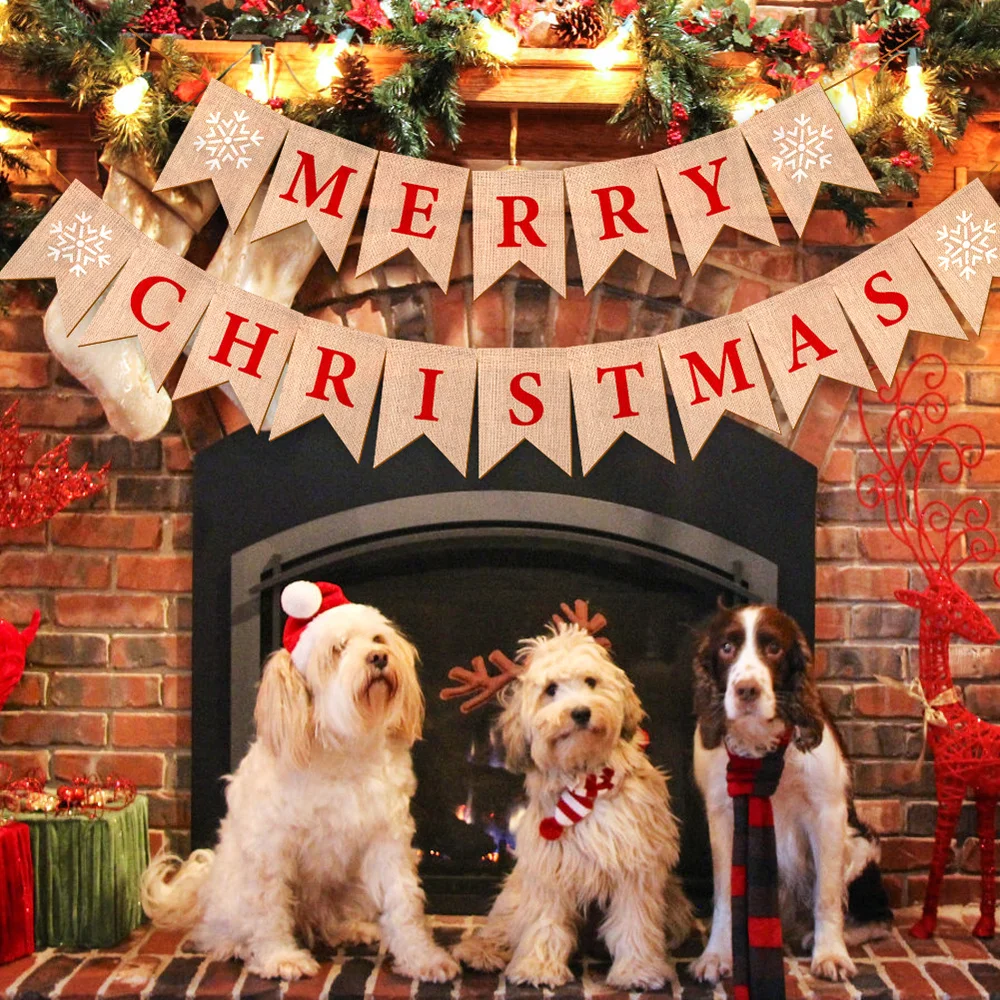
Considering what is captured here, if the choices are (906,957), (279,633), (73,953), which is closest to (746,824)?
(906,957)

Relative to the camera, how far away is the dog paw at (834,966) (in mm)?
2318

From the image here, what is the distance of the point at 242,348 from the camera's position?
8.31ft

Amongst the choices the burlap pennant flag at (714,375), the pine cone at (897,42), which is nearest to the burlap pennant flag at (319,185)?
the burlap pennant flag at (714,375)

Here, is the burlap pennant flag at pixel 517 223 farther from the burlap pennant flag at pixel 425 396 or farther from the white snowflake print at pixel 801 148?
the white snowflake print at pixel 801 148

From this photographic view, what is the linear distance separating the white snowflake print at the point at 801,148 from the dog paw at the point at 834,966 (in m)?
1.55

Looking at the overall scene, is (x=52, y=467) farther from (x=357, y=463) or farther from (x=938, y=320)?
(x=938, y=320)

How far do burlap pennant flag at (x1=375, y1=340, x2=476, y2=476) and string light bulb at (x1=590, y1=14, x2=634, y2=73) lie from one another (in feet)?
2.16

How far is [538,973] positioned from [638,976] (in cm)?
19

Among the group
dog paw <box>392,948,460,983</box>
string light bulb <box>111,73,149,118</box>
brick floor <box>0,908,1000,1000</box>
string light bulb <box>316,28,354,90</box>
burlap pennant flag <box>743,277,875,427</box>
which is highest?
string light bulb <box>316,28,354,90</box>

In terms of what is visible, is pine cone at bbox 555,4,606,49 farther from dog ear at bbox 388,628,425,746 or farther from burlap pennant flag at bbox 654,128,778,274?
dog ear at bbox 388,628,425,746

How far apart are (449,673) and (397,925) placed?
589 mm

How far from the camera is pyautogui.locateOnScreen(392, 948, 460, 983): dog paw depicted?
7.67 ft

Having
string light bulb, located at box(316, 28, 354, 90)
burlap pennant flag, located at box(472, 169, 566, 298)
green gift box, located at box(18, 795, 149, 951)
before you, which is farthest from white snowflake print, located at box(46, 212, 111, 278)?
green gift box, located at box(18, 795, 149, 951)

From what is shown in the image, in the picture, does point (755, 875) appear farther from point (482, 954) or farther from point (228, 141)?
point (228, 141)
